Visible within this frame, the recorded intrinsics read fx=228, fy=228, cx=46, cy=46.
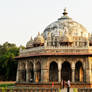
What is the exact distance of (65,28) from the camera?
104ft

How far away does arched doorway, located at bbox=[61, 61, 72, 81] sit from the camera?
28766 millimetres

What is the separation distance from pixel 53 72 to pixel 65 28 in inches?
262

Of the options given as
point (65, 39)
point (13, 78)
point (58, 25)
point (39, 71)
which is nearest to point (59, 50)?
point (65, 39)

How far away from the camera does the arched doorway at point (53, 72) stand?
2872 cm

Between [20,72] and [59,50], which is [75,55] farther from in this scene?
[20,72]

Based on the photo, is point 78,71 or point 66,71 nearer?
point 66,71

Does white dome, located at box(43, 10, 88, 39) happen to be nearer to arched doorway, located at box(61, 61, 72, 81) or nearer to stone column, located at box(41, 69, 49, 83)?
arched doorway, located at box(61, 61, 72, 81)

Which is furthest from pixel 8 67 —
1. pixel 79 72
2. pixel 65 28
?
pixel 79 72

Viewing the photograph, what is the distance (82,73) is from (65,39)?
199 inches

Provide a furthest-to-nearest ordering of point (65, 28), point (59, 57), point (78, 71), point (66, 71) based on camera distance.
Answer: point (65, 28)
point (78, 71)
point (66, 71)
point (59, 57)

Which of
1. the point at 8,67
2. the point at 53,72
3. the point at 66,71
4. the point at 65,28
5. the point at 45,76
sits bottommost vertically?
the point at 45,76

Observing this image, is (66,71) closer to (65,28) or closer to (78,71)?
(78,71)

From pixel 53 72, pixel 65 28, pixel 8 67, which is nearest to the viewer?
pixel 53 72

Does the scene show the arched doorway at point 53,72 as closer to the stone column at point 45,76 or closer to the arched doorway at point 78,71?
the stone column at point 45,76
